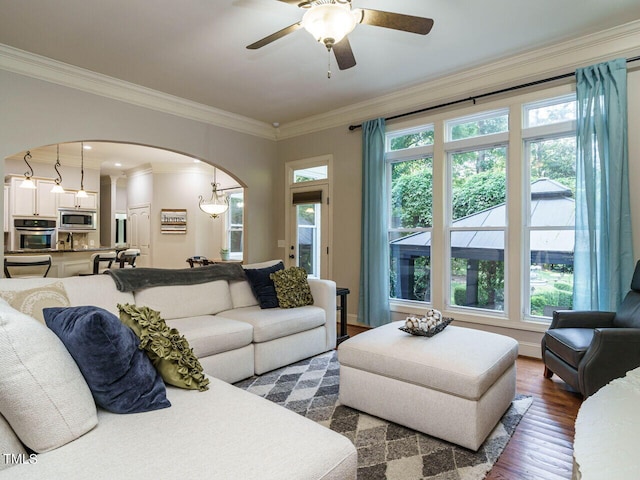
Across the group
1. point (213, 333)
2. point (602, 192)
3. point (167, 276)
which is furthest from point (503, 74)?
point (167, 276)

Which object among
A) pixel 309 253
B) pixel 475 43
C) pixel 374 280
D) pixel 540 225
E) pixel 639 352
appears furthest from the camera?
pixel 309 253

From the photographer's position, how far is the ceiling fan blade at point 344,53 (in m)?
2.47

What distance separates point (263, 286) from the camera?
3609 mm

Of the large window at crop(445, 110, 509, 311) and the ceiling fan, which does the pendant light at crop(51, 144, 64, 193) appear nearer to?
the ceiling fan

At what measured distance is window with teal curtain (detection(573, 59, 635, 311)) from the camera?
3.03 metres

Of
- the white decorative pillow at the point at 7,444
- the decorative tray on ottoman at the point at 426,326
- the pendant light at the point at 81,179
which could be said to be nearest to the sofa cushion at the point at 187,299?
the decorative tray on ottoman at the point at 426,326

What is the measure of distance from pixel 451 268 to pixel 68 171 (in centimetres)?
806

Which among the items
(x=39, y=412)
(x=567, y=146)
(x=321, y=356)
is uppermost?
(x=567, y=146)

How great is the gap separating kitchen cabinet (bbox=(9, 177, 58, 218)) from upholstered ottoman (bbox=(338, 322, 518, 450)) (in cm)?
778

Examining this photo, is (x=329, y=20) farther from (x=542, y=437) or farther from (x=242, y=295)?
(x=542, y=437)

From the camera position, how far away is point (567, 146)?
346 centimetres

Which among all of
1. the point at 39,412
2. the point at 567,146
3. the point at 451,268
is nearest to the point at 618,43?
the point at 567,146

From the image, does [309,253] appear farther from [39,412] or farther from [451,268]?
[39,412]

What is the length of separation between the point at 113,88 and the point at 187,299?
8.83 ft
